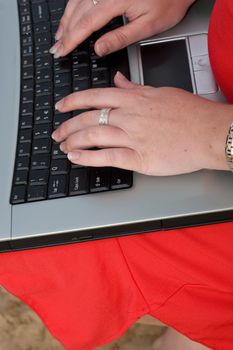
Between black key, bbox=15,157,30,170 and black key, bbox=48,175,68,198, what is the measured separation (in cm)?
4

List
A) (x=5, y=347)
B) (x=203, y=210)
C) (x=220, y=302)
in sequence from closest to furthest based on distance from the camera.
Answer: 1. (x=203, y=210)
2. (x=220, y=302)
3. (x=5, y=347)

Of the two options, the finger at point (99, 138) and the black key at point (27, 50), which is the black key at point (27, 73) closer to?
the black key at point (27, 50)

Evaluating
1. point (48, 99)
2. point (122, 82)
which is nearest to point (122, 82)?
point (122, 82)

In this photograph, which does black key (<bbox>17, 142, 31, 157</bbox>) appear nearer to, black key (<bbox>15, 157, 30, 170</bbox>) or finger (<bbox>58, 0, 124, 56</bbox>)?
black key (<bbox>15, 157, 30, 170</bbox>)

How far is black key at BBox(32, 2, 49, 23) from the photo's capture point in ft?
2.46

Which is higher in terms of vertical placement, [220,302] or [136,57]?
[136,57]

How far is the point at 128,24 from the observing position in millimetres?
697

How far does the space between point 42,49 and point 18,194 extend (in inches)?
8.6

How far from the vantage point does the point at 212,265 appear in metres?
0.62

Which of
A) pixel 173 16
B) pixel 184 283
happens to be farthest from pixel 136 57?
pixel 184 283

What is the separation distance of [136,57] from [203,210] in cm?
24

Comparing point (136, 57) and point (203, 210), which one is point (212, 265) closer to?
point (203, 210)

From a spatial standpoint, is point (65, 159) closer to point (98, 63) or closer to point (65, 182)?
point (65, 182)


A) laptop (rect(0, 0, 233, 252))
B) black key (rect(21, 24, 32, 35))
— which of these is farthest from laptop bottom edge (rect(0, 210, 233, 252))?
black key (rect(21, 24, 32, 35))
